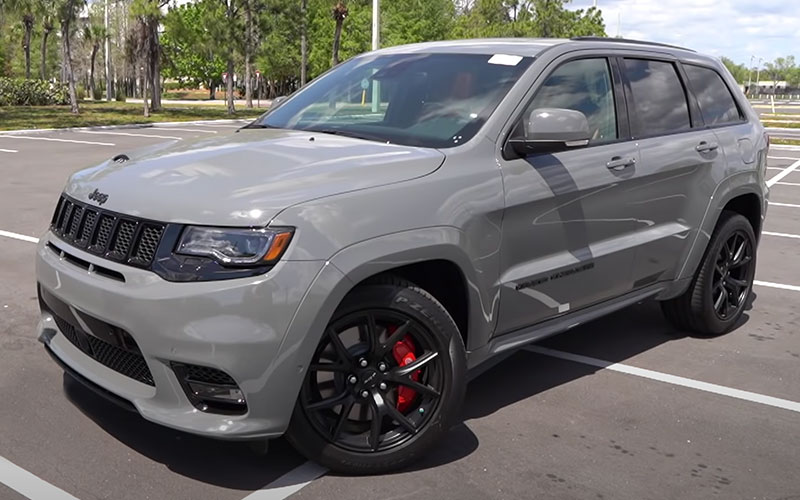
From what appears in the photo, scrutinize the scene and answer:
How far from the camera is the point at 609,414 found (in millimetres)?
4398

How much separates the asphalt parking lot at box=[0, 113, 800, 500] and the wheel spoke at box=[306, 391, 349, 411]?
→ 0.34m

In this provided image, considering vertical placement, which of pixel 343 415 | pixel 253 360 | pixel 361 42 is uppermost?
pixel 361 42

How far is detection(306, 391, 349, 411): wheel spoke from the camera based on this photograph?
3.42 m

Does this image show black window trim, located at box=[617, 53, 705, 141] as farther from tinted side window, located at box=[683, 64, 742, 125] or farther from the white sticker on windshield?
the white sticker on windshield

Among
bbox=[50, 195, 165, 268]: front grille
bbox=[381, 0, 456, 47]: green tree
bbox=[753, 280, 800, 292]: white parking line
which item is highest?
bbox=[381, 0, 456, 47]: green tree

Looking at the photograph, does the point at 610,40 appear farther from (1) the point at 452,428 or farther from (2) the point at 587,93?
(1) the point at 452,428

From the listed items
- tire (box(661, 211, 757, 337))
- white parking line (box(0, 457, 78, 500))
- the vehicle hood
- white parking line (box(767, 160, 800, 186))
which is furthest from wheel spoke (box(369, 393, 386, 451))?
white parking line (box(767, 160, 800, 186))

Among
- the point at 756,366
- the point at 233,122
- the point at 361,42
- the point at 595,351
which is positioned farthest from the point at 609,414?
the point at 361,42

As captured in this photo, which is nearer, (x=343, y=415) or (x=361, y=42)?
(x=343, y=415)

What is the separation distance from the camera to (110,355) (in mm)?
3516

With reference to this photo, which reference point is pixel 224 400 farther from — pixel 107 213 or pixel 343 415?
pixel 107 213

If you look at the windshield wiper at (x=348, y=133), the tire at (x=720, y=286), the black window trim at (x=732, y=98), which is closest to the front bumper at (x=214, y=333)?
the windshield wiper at (x=348, y=133)

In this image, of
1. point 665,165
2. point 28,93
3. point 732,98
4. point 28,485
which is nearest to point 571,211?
point 665,165

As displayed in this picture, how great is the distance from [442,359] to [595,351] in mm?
2121
